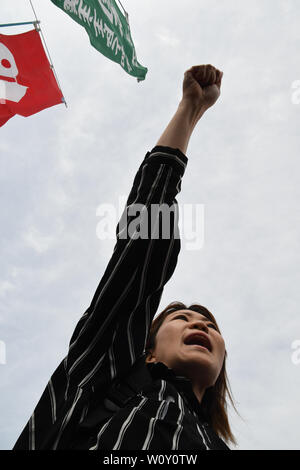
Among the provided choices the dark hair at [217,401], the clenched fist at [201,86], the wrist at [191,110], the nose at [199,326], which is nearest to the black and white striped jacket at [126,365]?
the wrist at [191,110]

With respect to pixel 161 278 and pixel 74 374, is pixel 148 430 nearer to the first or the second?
pixel 74 374

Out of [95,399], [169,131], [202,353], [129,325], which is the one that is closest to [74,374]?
[95,399]

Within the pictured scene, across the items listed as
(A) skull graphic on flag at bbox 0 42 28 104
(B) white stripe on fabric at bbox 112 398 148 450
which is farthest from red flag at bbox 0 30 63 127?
(B) white stripe on fabric at bbox 112 398 148 450

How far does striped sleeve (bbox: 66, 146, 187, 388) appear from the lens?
78.4 inches

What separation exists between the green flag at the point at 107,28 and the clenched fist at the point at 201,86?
255cm


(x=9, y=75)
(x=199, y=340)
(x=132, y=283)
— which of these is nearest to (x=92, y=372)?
(x=132, y=283)

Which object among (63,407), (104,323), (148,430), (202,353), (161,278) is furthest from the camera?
(202,353)

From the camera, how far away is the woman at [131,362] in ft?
5.66

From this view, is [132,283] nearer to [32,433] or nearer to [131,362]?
[131,362]

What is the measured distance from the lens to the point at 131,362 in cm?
204

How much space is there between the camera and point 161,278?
83.8 inches

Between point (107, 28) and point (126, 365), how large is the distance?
455 centimetres

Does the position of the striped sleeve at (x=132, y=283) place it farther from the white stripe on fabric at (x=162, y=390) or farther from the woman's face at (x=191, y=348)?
the woman's face at (x=191, y=348)
